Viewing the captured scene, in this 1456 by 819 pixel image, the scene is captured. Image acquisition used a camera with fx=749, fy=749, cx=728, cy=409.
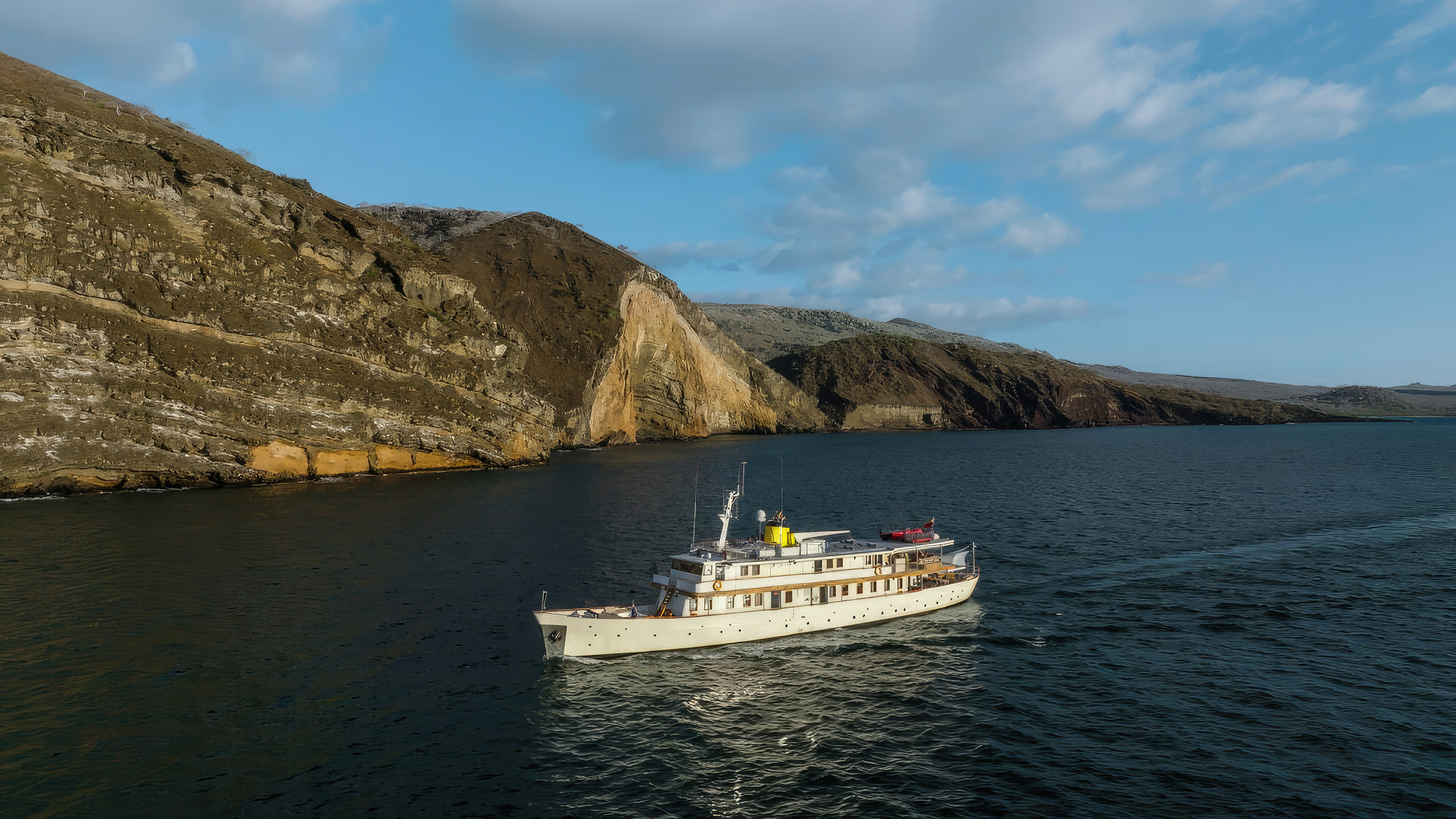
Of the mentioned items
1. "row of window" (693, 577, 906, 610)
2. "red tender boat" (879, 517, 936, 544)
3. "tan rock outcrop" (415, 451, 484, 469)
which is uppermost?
"tan rock outcrop" (415, 451, 484, 469)

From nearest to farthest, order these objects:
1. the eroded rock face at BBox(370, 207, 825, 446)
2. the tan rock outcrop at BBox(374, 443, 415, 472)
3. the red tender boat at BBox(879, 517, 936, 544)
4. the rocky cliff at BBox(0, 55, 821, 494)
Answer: the red tender boat at BBox(879, 517, 936, 544) < the rocky cliff at BBox(0, 55, 821, 494) < the tan rock outcrop at BBox(374, 443, 415, 472) < the eroded rock face at BBox(370, 207, 825, 446)

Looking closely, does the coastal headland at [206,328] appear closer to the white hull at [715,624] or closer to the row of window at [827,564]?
the white hull at [715,624]

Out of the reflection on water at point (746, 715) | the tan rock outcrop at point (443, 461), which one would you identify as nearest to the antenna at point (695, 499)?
the reflection on water at point (746, 715)

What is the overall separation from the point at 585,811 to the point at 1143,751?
16.3 metres

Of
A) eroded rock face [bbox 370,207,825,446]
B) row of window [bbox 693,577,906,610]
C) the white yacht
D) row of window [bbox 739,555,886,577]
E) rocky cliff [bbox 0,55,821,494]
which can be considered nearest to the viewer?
the white yacht

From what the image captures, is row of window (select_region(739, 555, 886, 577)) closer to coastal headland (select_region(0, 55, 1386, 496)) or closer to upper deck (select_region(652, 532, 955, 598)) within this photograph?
upper deck (select_region(652, 532, 955, 598))

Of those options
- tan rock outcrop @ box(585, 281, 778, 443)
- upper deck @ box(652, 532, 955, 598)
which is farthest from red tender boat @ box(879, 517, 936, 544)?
tan rock outcrop @ box(585, 281, 778, 443)

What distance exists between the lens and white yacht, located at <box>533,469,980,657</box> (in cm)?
2969

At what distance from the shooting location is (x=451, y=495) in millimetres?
65750

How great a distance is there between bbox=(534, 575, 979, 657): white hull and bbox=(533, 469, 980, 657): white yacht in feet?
0.12

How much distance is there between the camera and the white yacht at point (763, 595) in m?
29.7

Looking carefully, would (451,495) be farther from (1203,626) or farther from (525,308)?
(525,308)

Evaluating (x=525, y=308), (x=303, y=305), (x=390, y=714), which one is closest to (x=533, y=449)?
(x=303, y=305)

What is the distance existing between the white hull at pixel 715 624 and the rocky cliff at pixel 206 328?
5298 cm
